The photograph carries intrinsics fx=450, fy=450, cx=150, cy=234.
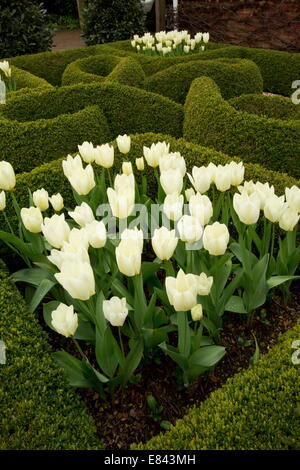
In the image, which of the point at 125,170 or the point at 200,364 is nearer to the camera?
the point at 200,364

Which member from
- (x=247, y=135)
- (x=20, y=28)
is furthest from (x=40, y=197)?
(x=20, y=28)

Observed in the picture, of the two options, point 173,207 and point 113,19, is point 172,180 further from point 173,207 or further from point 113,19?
point 113,19

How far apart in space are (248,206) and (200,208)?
0.26 metres

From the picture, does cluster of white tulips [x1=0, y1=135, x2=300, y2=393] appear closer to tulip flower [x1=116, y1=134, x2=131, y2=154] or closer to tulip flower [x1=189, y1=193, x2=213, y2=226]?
tulip flower [x1=189, y1=193, x2=213, y2=226]

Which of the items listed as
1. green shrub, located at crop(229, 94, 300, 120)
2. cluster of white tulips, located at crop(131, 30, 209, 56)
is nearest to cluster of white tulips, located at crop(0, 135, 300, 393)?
green shrub, located at crop(229, 94, 300, 120)

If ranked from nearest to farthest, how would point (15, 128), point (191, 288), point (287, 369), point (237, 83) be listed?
point (191, 288), point (287, 369), point (15, 128), point (237, 83)

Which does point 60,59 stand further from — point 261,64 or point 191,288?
point 191,288

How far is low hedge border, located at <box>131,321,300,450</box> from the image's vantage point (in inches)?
64.8

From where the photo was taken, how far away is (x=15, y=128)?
13.9 ft

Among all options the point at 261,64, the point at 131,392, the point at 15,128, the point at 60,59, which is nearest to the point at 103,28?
the point at 60,59

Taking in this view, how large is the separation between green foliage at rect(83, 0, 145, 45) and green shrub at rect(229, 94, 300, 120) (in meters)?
6.15

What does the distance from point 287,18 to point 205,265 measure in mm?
10641

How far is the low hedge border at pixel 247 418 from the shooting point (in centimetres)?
165

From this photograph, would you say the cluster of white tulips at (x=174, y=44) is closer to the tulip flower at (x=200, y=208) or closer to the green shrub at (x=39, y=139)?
the green shrub at (x=39, y=139)
